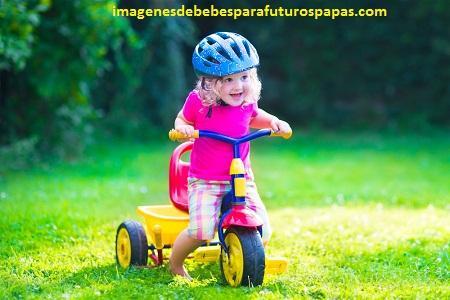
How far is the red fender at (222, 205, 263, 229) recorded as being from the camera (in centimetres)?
455

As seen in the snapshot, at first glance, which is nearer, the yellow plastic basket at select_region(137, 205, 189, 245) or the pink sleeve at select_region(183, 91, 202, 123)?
the pink sleeve at select_region(183, 91, 202, 123)

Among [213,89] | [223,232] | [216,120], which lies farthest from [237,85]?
[223,232]

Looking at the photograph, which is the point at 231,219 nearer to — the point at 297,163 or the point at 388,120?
the point at 297,163

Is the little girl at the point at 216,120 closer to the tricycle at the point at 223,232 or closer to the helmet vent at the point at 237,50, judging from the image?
the helmet vent at the point at 237,50

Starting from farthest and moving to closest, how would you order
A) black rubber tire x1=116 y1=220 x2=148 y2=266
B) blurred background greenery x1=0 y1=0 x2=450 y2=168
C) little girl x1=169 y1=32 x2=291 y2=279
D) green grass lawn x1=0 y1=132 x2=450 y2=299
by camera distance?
blurred background greenery x1=0 y1=0 x2=450 y2=168
black rubber tire x1=116 y1=220 x2=148 y2=266
little girl x1=169 y1=32 x2=291 y2=279
green grass lawn x1=0 y1=132 x2=450 y2=299

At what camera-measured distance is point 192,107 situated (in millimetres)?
4902

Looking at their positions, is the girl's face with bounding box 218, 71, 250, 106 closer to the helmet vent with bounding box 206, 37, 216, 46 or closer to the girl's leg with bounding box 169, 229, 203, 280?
the helmet vent with bounding box 206, 37, 216, 46

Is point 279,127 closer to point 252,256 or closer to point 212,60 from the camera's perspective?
point 212,60

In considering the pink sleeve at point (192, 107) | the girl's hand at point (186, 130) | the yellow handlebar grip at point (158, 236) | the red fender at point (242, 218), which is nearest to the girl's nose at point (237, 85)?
the pink sleeve at point (192, 107)

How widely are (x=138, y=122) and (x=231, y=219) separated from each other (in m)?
11.4

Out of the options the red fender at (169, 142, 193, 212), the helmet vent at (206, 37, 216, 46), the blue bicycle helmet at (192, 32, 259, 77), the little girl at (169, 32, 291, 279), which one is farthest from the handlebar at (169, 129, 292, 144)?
the red fender at (169, 142, 193, 212)

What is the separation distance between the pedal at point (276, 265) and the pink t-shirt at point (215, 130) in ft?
1.82

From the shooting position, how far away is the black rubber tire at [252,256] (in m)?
4.50

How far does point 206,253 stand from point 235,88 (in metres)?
1.07
